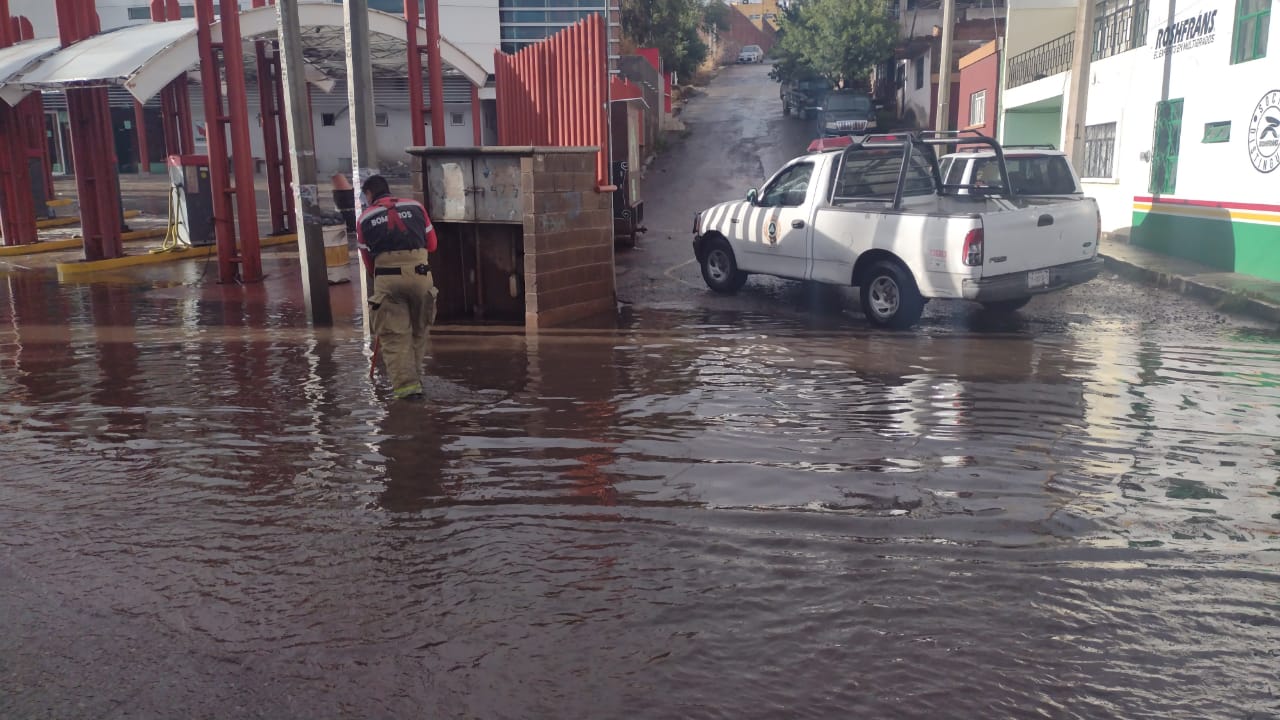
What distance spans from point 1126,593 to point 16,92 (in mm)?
16718

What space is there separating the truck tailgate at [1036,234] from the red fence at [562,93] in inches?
167

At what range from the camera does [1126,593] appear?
4266mm

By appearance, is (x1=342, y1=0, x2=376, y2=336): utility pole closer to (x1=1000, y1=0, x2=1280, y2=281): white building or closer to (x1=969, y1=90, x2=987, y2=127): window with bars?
(x1=1000, y1=0, x2=1280, y2=281): white building

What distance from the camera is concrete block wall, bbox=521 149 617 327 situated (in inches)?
417

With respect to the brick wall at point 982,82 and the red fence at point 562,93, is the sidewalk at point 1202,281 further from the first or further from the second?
the brick wall at point 982,82

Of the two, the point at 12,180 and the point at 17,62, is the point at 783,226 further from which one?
the point at 12,180

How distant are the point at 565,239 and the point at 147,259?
29.5ft

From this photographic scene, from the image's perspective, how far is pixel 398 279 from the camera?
7.63 metres

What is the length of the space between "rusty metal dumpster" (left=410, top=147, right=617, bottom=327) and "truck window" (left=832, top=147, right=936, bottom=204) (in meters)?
2.66

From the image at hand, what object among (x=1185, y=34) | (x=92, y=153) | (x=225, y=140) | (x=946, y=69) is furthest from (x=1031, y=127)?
(x=92, y=153)

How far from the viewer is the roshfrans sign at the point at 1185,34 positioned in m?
14.7

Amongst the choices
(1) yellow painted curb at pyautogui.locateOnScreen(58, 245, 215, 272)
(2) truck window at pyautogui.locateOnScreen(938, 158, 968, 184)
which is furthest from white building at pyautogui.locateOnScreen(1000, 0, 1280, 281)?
(1) yellow painted curb at pyautogui.locateOnScreen(58, 245, 215, 272)

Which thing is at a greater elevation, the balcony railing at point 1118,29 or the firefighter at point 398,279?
the balcony railing at point 1118,29

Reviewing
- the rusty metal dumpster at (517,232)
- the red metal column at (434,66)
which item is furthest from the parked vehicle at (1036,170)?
the red metal column at (434,66)
